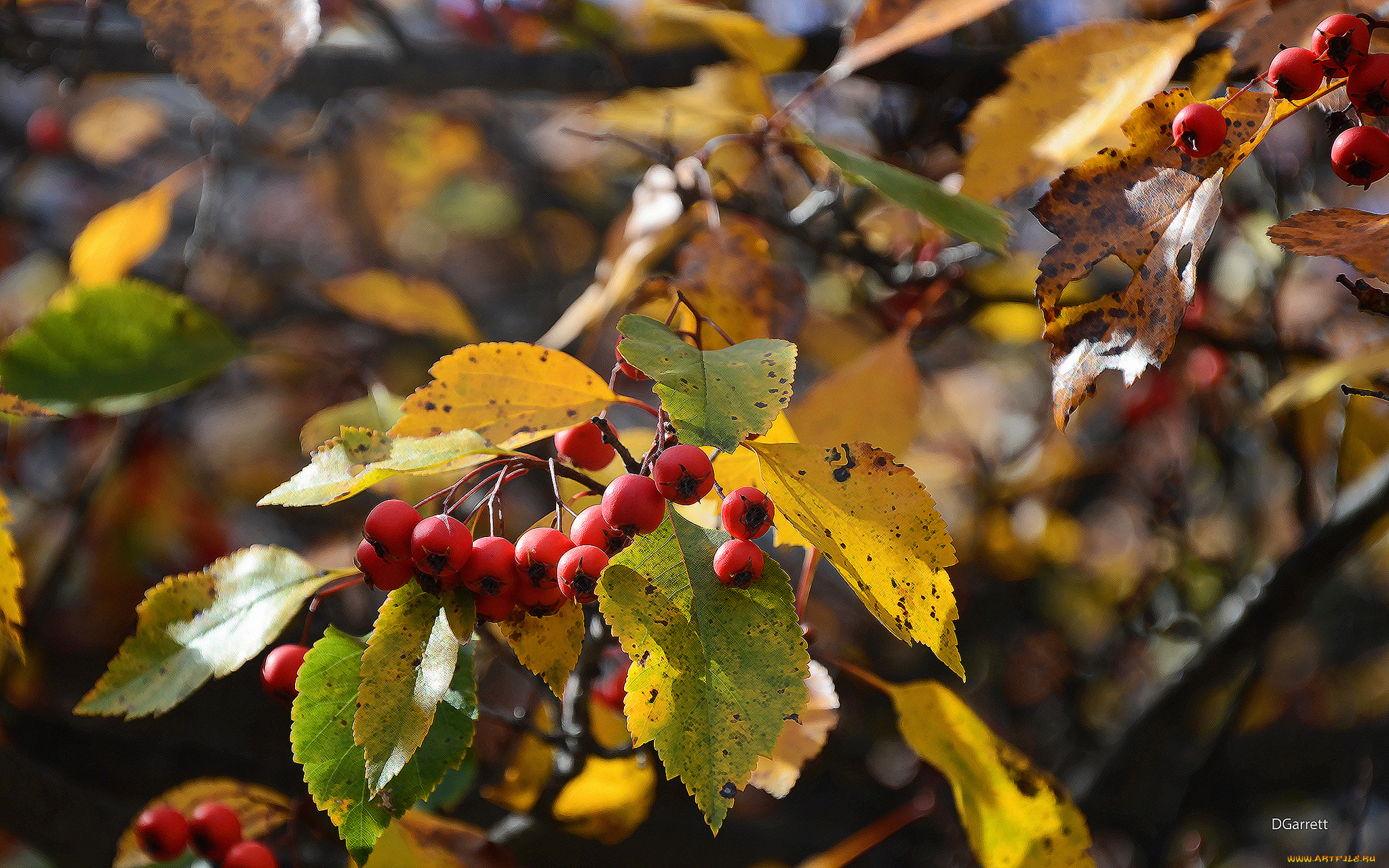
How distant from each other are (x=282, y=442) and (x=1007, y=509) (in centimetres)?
254

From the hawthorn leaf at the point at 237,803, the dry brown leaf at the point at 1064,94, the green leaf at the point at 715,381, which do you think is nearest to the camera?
the green leaf at the point at 715,381

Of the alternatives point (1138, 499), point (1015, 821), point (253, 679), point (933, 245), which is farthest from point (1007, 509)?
point (253, 679)

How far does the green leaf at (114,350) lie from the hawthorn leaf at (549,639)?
2.07 ft

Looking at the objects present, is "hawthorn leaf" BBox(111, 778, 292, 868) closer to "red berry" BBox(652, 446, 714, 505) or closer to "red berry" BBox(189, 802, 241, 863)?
"red berry" BBox(189, 802, 241, 863)

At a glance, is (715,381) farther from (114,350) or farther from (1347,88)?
(114,350)

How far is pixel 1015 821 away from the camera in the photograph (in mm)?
996

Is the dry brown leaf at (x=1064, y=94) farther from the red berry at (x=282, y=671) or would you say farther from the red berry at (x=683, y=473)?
the red berry at (x=282, y=671)

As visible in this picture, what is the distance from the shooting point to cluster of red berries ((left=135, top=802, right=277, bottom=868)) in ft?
3.34

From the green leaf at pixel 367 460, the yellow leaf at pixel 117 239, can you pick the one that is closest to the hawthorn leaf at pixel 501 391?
the green leaf at pixel 367 460

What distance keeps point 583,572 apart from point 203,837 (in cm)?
70

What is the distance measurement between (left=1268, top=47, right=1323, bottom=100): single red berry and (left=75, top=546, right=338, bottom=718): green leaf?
Result: 0.97m

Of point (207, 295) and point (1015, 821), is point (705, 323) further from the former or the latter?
point (207, 295)

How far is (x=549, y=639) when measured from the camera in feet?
2.62

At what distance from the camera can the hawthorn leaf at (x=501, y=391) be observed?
2.56 feet
